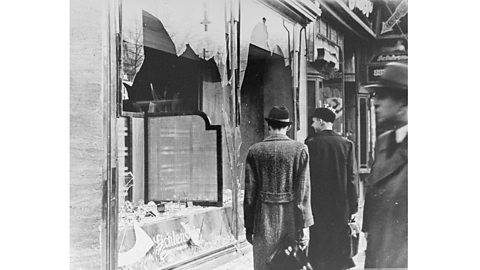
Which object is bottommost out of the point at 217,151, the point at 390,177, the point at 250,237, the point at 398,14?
the point at 250,237

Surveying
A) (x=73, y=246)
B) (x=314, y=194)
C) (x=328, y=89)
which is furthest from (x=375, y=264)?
(x=73, y=246)

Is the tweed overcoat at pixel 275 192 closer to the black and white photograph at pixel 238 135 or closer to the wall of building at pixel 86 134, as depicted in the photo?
the black and white photograph at pixel 238 135

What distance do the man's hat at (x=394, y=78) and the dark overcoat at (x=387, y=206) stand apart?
0.70 feet

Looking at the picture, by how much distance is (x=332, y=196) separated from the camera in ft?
9.31

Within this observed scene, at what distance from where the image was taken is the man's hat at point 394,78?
110 inches

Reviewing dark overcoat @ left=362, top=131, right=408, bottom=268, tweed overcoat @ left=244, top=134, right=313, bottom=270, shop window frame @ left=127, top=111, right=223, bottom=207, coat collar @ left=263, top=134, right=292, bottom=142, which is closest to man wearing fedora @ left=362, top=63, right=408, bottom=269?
dark overcoat @ left=362, top=131, right=408, bottom=268

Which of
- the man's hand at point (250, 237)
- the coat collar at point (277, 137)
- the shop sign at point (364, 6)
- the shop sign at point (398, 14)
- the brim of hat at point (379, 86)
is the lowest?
the man's hand at point (250, 237)

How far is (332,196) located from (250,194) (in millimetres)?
374

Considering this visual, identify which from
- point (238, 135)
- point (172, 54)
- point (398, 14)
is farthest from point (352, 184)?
point (172, 54)

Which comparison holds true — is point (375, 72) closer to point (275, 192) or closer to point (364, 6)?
point (364, 6)

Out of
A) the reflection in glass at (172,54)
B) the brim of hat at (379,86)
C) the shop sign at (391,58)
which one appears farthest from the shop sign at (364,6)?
the reflection in glass at (172,54)
